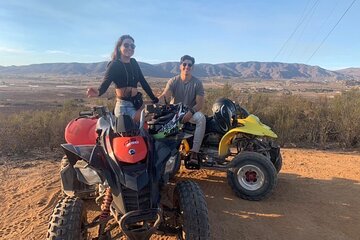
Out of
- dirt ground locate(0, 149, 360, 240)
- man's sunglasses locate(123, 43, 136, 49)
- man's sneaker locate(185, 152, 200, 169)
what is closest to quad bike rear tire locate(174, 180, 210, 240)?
dirt ground locate(0, 149, 360, 240)

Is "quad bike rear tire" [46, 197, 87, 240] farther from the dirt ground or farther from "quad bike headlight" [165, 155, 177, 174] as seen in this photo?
the dirt ground

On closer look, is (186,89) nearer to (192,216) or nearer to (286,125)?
(192,216)

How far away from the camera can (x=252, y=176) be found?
5.13 meters

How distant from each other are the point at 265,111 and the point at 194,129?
20.6 feet

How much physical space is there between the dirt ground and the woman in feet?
5.23

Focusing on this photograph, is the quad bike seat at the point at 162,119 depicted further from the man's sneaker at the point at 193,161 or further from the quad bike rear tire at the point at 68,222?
the man's sneaker at the point at 193,161

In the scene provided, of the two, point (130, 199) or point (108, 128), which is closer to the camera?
point (130, 199)

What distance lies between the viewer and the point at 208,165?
17.7ft

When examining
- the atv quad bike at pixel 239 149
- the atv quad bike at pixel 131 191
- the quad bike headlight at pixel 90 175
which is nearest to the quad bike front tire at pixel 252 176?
the atv quad bike at pixel 239 149

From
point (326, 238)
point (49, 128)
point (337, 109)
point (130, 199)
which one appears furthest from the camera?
point (337, 109)

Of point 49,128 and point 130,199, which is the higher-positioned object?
point 130,199

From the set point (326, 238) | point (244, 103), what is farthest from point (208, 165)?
point (244, 103)

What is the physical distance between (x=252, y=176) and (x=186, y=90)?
66.7 inches

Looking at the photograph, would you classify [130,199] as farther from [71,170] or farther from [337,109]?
[337,109]
